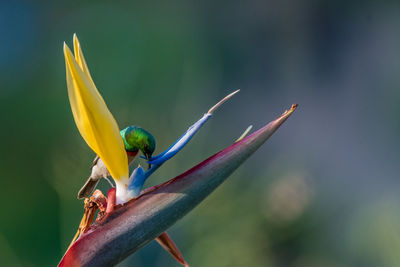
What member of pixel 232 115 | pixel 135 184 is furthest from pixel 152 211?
pixel 232 115

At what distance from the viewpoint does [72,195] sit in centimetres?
195

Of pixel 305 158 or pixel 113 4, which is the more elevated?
pixel 113 4

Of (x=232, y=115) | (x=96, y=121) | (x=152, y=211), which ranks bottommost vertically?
(x=232, y=115)

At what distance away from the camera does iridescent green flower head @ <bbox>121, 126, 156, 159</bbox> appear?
614 mm

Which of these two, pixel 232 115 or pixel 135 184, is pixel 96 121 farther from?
pixel 232 115

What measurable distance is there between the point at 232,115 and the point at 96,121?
1717 mm

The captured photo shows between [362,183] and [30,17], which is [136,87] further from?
[362,183]

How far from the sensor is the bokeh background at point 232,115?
1.93 meters

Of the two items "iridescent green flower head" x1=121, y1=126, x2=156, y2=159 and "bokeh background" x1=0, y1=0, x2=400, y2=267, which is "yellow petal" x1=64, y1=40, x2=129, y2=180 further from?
"bokeh background" x1=0, y1=0, x2=400, y2=267

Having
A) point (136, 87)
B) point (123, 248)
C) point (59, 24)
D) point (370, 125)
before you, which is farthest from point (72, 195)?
point (123, 248)

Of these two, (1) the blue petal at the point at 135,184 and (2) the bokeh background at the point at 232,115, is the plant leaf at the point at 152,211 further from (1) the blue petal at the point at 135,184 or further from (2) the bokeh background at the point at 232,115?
(2) the bokeh background at the point at 232,115

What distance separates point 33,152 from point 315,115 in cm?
115

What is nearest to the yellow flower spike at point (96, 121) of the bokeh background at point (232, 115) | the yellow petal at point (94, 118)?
the yellow petal at point (94, 118)

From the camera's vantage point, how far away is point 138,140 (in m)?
0.61
